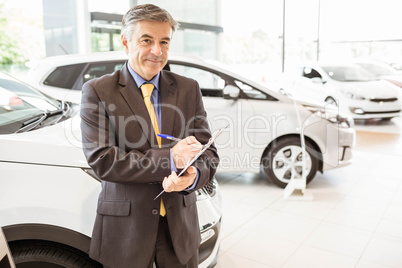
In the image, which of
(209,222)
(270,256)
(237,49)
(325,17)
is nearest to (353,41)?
(325,17)

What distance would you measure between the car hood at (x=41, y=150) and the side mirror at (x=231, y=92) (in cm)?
224

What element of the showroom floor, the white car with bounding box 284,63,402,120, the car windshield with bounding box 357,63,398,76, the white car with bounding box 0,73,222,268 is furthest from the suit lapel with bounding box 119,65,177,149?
the car windshield with bounding box 357,63,398,76

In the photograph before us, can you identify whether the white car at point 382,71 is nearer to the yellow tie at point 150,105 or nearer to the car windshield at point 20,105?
the car windshield at point 20,105

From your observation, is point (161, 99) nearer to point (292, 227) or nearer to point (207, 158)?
point (207, 158)

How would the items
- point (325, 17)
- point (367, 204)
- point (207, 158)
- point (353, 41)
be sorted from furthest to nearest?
point (325, 17) < point (353, 41) < point (367, 204) < point (207, 158)

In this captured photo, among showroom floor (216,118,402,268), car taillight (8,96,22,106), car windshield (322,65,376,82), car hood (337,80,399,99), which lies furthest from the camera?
car windshield (322,65,376,82)

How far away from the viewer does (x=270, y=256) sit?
2.57m

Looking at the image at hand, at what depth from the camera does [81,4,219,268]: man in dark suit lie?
1168 mm

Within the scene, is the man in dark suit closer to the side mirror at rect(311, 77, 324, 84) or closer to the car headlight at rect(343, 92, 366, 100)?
the car headlight at rect(343, 92, 366, 100)

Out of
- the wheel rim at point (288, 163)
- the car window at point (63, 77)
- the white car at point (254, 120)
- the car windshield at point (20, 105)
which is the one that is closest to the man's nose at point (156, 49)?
the car windshield at point (20, 105)

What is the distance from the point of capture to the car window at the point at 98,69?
3672 millimetres

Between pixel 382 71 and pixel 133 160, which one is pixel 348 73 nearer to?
pixel 382 71

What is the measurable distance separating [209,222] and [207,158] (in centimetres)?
58

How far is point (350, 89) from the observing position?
7.27 metres
